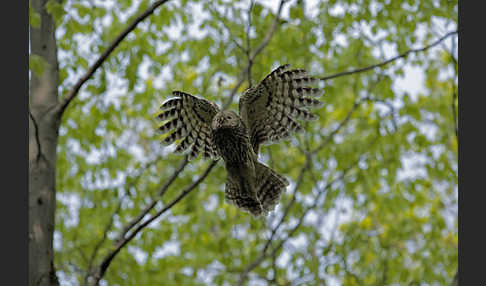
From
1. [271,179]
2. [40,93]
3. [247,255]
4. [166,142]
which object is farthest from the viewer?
[247,255]

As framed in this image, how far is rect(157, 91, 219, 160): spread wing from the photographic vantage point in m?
4.25

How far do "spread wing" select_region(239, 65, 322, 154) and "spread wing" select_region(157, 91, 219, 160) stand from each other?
0.33 m

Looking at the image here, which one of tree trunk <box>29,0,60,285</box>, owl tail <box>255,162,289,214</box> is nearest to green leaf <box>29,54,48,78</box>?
tree trunk <box>29,0,60,285</box>

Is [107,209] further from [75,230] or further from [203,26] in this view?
[203,26]

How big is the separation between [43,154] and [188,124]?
5.48 ft

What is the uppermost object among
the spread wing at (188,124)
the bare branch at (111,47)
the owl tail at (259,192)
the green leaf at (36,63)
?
the bare branch at (111,47)

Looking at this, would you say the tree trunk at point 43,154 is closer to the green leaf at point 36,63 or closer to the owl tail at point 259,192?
the green leaf at point 36,63

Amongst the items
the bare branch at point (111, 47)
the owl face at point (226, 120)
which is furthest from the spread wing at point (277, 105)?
the bare branch at point (111, 47)

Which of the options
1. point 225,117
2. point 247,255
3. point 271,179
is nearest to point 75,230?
point 247,255

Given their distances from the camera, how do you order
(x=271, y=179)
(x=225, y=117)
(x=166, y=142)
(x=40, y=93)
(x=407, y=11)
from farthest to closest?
(x=407, y=11), (x=40, y=93), (x=271, y=179), (x=166, y=142), (x=225, y=117)

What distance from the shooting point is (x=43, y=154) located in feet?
16.8

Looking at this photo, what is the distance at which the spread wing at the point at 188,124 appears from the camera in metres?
4.25

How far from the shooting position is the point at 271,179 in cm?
461

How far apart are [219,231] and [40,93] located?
19.7 feet
